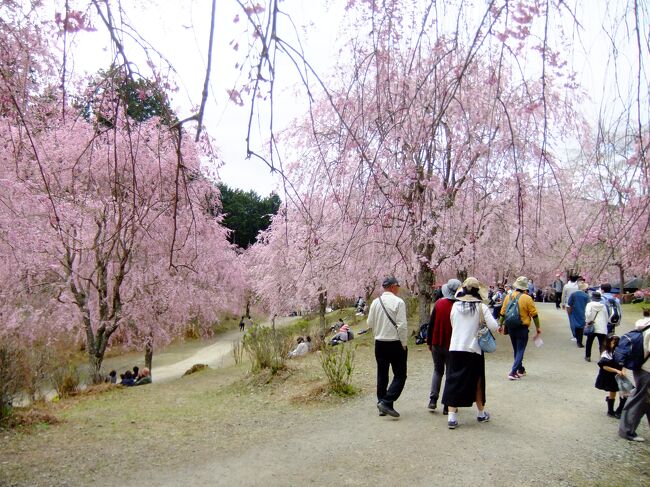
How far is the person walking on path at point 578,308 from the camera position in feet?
36.0

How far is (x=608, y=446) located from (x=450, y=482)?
2077 mm

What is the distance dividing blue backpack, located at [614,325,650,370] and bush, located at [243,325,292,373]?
6.33m

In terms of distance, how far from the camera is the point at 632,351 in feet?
17.4

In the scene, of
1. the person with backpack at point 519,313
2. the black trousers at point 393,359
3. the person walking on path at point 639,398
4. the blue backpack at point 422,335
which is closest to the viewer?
the person walking on path at point 639,398

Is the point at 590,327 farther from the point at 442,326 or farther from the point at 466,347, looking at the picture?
the point at 466,347

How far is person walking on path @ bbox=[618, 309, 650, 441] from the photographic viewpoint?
522 centimetres

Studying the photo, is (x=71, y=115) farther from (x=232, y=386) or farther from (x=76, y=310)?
(x=232, y=386)

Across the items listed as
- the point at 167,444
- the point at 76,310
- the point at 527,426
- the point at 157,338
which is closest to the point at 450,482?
the point at 527,426

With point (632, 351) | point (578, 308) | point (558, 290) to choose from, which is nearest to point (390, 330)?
point (632, 351)

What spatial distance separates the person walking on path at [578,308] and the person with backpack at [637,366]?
588 centimetres

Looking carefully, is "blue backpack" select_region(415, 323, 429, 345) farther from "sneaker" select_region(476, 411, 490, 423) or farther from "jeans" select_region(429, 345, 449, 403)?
"sneaker" select_region(476, 411, 490, 423)

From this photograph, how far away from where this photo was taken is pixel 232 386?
10.4 metres

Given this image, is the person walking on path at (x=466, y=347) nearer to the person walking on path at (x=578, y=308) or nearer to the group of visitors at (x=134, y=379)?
the person walking on path at (x=578, y=308)

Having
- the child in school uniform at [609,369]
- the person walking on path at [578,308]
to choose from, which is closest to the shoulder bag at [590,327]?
the person walking on path at [578,308]
